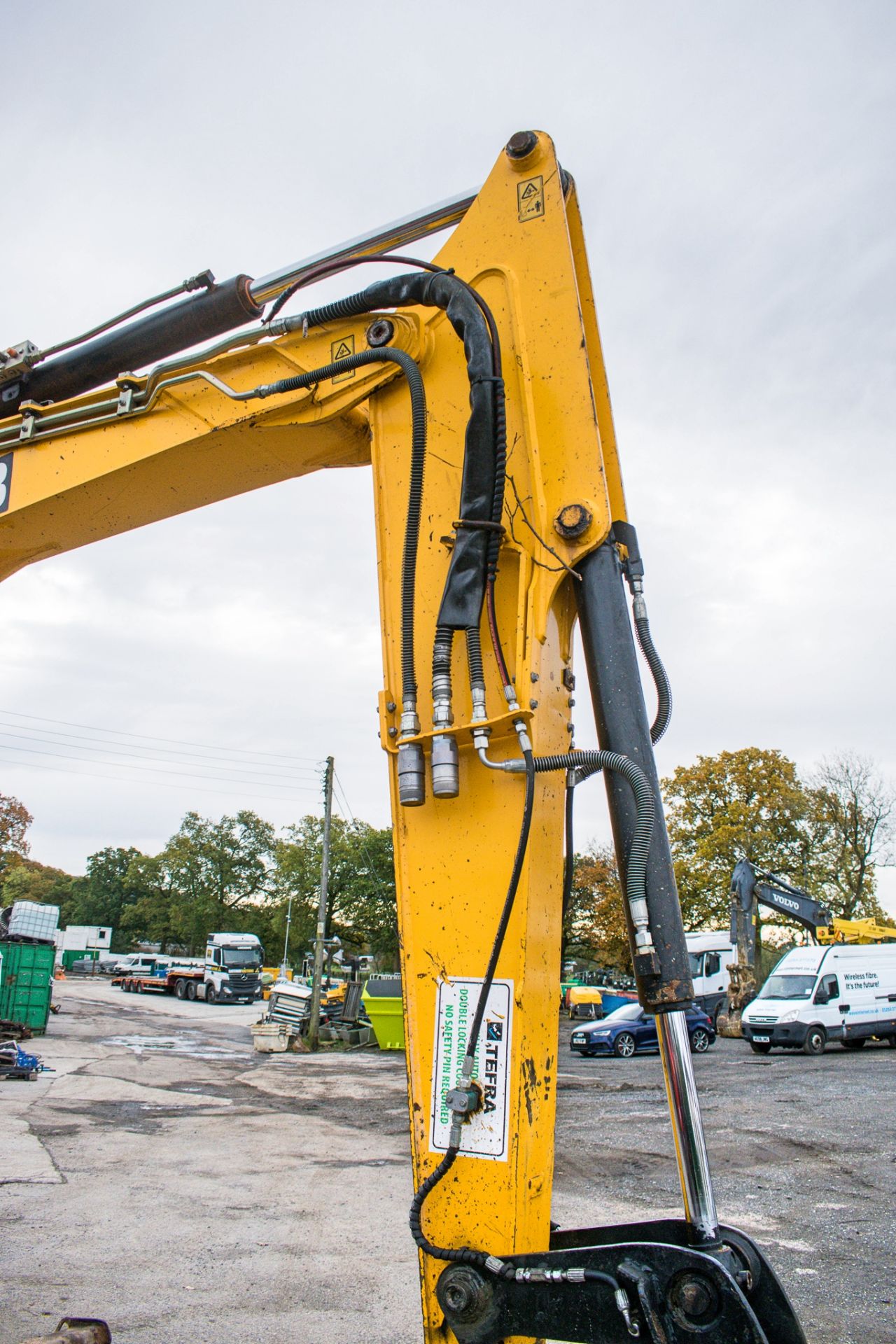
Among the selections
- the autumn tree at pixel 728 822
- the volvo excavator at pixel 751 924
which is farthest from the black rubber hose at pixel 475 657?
the autumn tree at pixel 728 822

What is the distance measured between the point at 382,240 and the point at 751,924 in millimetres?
21903

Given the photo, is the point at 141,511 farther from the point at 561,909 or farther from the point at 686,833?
the point at 686,833

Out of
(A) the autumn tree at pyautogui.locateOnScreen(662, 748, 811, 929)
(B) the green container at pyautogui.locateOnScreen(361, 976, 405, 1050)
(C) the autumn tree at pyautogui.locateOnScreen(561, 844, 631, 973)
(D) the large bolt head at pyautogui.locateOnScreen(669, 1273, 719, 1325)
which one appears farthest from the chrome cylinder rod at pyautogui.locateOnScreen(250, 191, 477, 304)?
(C) the autumn tree at pyautogui.locateOnScreen(561, 844, 631, 973)

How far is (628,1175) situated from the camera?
254 inches

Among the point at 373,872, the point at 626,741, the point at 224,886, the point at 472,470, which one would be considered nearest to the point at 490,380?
the point at 472,470

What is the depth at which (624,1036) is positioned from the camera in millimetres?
16922

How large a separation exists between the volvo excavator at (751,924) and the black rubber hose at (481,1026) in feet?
67.6

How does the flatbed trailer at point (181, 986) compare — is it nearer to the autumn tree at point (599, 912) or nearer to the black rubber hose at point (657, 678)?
the autumn tree at point (599, 912)

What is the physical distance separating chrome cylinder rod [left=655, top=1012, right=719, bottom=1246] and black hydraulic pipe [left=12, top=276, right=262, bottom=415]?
2.66 metres

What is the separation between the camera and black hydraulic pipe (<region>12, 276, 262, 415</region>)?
122 inches

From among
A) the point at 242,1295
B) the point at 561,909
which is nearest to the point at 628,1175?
the point at 242,1295

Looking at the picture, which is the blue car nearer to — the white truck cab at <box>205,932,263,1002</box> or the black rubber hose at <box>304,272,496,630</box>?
the black rubber hose at <box>304,272,496,630</box>

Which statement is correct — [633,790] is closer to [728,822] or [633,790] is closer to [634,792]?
[634,792]

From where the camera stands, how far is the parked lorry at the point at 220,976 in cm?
3419
